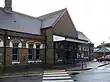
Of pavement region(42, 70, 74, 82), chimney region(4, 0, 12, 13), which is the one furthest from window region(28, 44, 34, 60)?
pavement region(42, 70, 74, 82)

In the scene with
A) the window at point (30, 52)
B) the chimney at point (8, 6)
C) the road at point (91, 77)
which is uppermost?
the chimney at point (8, 6)

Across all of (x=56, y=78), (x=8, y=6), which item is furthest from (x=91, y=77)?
(x=8, y=6)

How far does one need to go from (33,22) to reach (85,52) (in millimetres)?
17962

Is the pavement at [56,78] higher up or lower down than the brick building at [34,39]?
lower down

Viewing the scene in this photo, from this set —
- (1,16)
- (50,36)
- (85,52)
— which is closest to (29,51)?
(50,36)

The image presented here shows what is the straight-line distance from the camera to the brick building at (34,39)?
2659 centimetres

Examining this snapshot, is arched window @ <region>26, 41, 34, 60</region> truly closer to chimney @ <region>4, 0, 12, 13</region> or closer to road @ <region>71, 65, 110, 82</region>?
chimney @ <region>4, 0, 12, 13</region>

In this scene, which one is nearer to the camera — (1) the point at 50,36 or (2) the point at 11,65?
(2) the point at 11,65

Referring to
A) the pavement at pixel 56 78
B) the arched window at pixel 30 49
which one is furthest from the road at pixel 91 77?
the arched window at pixel 30 49

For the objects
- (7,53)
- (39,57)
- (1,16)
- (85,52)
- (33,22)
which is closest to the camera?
(7,53)

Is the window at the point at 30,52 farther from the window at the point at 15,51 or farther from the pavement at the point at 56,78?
the pavement at the point at 56,78

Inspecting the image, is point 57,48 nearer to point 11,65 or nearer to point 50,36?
point 50,36

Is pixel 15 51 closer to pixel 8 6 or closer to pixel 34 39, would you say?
pixel 34 39

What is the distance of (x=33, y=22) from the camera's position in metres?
34.0
